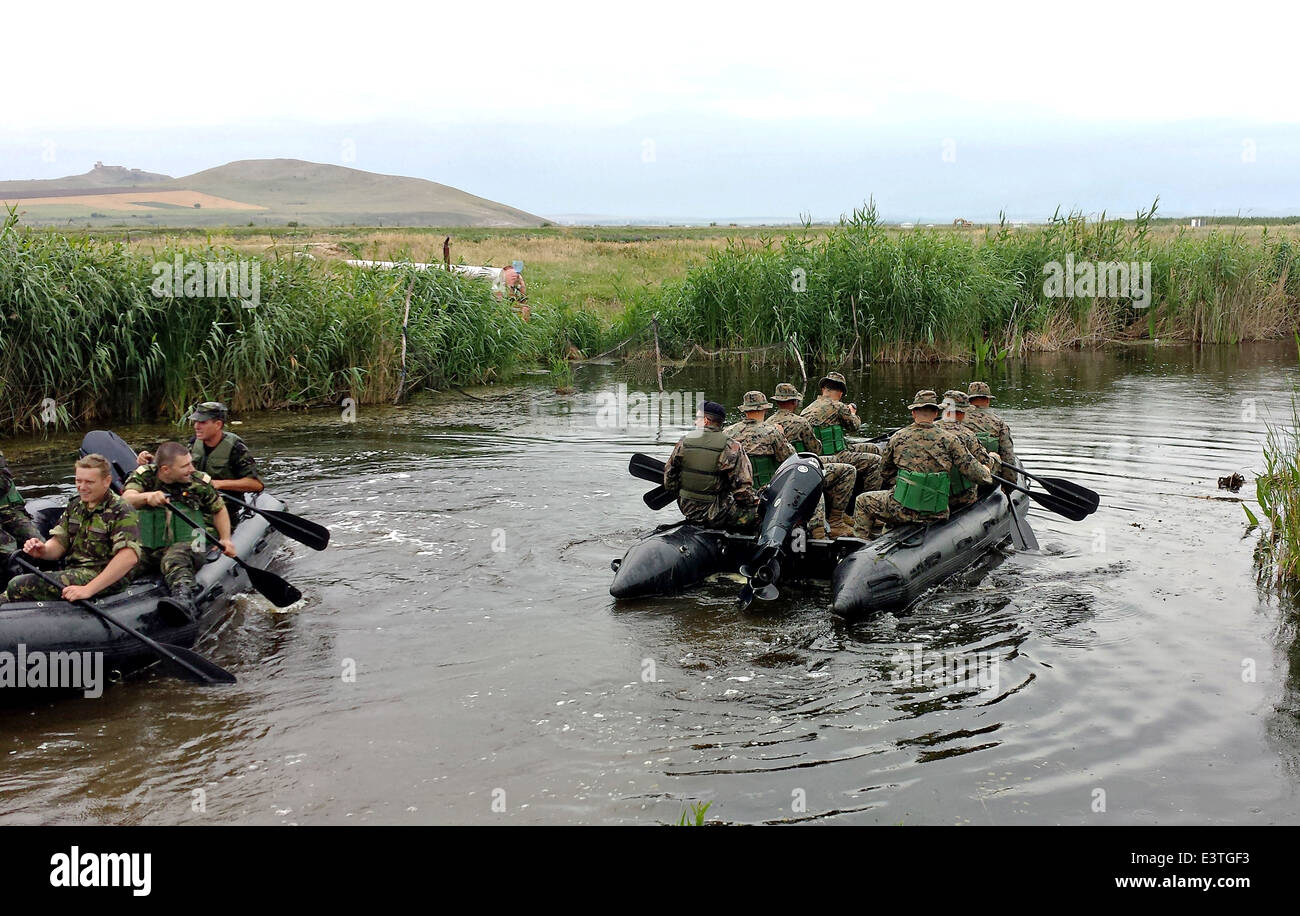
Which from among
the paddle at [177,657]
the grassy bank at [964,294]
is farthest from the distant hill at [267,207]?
the paddle at [177,657]

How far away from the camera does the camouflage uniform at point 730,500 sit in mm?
9828

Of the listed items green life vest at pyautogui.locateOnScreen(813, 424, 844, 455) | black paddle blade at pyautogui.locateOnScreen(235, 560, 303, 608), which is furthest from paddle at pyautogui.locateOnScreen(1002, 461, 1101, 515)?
black paddle blade at pyautogui.locateOnScreen(235, 560, 303, 608)

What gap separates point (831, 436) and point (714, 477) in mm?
2222

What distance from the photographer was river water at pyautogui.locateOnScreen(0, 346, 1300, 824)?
594 centimetres

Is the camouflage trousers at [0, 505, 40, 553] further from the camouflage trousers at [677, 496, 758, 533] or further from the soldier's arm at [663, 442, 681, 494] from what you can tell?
the camouflage trousers at [677, 496, 758, 533]

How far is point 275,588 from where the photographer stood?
28.9ft

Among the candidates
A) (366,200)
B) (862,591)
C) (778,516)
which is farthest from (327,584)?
(366,200)

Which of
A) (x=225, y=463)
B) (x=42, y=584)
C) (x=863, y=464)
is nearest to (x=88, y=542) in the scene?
(x=42, y=584)

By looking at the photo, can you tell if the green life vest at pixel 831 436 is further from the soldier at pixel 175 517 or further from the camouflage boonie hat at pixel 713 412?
the soldier at pixel 175 517

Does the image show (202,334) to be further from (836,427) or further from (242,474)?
(836,427)

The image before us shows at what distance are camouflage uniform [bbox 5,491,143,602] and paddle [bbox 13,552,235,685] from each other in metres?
0.12

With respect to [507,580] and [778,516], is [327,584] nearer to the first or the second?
[507,580]

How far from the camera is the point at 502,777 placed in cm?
621

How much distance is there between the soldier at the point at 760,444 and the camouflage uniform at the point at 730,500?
13.7 inches
